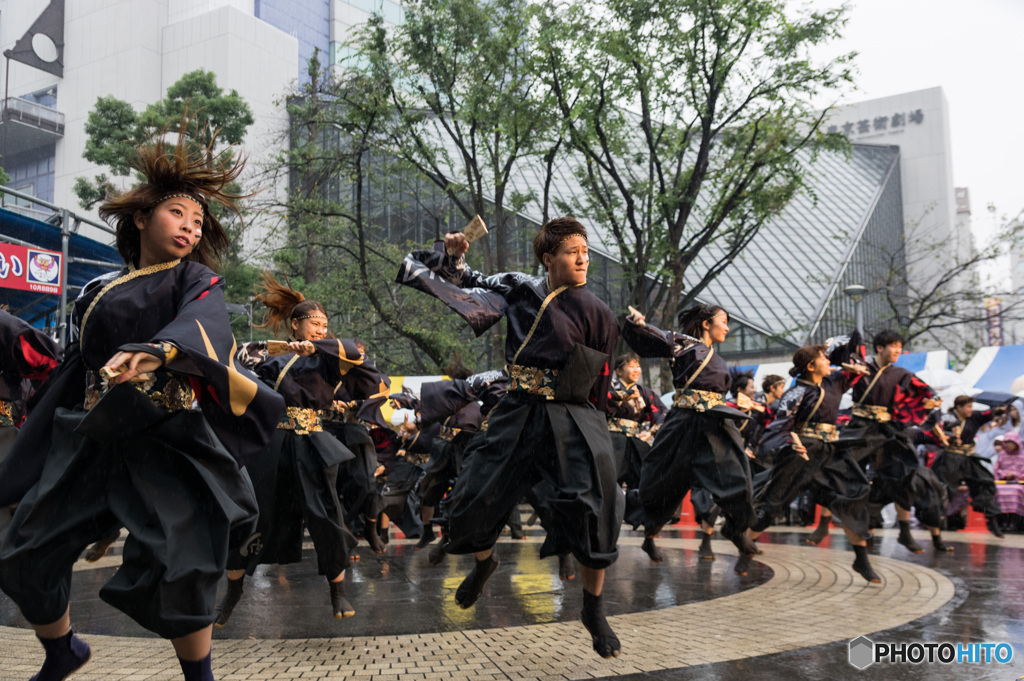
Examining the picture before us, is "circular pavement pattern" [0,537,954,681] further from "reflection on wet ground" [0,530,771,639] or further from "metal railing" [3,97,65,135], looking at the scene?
"metal railing" [3,97,65,135]

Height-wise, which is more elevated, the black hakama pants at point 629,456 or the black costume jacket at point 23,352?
the black costume jacket at point 23,352

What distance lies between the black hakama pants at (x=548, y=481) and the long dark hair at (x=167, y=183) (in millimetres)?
1803

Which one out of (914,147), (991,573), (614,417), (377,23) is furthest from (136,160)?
(914,147)

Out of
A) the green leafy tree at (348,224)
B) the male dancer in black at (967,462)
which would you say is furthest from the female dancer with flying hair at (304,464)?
the green leafy tree at (348,224)

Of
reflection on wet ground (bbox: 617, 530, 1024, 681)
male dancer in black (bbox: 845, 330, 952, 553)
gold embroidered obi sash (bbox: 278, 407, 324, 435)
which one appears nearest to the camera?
reflection on wet ground (bbox: 617, 530, 1024, 681)

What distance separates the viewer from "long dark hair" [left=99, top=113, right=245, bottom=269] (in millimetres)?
3619

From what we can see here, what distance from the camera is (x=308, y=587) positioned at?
710 centimetres

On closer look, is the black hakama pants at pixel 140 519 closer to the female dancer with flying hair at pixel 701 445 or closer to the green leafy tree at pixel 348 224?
the female dancer with flying hair at pixel 701 445

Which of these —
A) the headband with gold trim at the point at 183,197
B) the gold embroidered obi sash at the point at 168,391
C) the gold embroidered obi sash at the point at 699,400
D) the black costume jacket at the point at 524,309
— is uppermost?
the headband with gold trim at the point at 183,197

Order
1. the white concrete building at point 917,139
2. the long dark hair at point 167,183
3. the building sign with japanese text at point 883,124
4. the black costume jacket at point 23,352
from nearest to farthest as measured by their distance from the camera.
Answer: the long dark hair at point 167,183 → the black costume jacket at point 23,352 → the white concrete building at point 917,139 → the building sign with japanese text at point 883,124

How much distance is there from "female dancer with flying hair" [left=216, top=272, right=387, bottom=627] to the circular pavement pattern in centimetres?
60

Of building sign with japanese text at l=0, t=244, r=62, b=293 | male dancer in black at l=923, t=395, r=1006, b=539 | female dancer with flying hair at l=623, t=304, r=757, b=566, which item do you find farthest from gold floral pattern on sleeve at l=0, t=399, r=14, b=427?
male dancer in black at l=923, t=395, r=1006, b=539

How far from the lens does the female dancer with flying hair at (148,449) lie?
120 inches

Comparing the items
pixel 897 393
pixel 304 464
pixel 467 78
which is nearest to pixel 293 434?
pixel 304 464
